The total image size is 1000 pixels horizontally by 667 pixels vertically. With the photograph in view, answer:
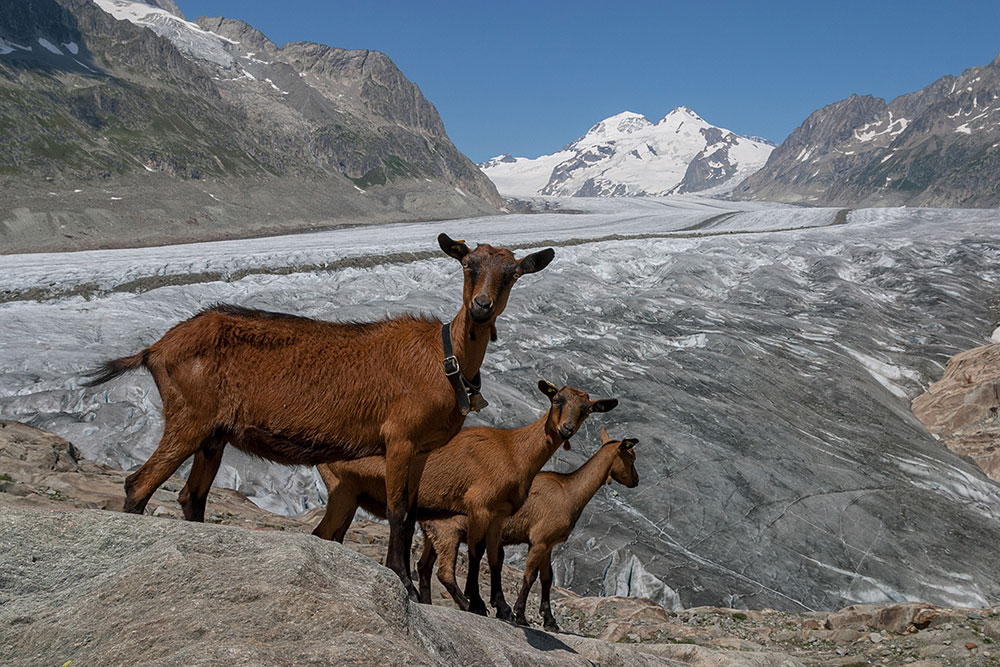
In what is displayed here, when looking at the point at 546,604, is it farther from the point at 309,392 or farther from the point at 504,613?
the point at 309,392

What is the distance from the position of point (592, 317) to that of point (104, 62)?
163247mm

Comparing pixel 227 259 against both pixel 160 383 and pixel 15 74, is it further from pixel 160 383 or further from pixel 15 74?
pixel 15 74

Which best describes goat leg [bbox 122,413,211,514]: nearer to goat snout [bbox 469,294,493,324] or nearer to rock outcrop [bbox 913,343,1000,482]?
goat snout [bbox 469,294,493,324]

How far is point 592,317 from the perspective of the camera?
1212 inches

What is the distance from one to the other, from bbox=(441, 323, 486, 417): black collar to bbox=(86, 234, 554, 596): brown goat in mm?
48

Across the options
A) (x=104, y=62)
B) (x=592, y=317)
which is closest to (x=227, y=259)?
(x=592, y=317)

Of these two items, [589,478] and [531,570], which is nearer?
[531,570]

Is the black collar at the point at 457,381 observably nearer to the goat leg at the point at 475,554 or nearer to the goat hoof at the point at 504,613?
the goat leg at the point at 475,554

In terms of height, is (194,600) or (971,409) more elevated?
(194,600)

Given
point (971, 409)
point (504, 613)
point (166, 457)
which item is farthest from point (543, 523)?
point (971, 409)

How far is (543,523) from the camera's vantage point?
1092cm

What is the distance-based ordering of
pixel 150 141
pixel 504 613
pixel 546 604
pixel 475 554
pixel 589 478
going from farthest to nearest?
1. pixel 150 141
2. pixel 589 478
3. pixel 546 604
4. pixel 475 554
5. pixel 504 613

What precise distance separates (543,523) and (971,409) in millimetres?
19303

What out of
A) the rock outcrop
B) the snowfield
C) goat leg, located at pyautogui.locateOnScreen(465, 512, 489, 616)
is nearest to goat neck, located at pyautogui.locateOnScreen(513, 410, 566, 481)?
goat leg, located at pyautogui.locateOnScreen(465, 512, 489, 616)
